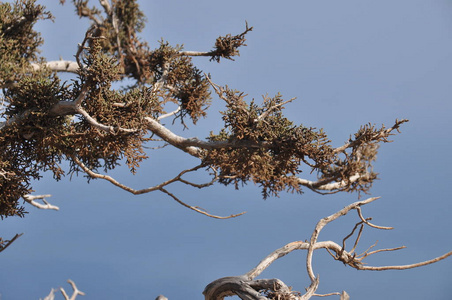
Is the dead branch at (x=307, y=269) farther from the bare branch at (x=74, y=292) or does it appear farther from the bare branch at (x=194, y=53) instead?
the bare branch at (x=194, y=53)

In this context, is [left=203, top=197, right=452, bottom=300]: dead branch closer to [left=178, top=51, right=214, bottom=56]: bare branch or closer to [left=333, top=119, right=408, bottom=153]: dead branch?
[left=333, top=119, right=408, bottom=153]: dead branch

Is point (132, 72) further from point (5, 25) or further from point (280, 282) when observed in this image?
point (280, 282)

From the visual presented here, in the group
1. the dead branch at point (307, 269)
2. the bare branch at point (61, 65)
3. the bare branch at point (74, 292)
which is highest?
the bare branch at point (61, 65)

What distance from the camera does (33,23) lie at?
36.8ft

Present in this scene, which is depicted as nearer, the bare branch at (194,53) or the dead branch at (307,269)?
the dead branch at (307,269)

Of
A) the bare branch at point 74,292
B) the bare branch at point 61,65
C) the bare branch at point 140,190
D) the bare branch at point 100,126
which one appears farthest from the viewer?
the bare branch at point 61,65

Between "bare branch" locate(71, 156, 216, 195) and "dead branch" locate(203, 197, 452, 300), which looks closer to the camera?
"dead branch" locate(203, 197, 452, 300)

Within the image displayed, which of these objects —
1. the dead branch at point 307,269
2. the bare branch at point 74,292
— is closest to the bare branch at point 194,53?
the dead branch at point 307,269

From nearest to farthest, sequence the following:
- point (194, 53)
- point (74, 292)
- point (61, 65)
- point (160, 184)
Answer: point (74, 292) → point (160, 184) → point (194, 53) → point (61, 65)

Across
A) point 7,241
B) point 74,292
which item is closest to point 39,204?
point 7,241

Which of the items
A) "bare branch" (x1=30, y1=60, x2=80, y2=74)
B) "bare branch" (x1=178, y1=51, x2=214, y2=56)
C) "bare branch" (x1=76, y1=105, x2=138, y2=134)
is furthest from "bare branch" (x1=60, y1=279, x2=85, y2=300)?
"bare branch" (x1=30, y1=60, x2=80, y2=74)

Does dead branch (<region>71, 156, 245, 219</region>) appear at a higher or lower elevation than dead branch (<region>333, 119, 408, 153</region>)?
lower

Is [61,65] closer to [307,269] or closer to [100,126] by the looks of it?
[100,126]

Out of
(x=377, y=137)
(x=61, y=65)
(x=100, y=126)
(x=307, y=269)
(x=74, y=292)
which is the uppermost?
(x=61, y=65)
